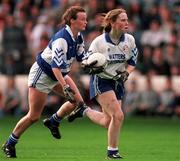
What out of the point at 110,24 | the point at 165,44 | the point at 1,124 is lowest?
the point at 1,124

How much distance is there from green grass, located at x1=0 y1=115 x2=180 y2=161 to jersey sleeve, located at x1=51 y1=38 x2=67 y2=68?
1.41 m

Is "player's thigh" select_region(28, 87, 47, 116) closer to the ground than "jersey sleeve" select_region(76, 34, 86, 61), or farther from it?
closer to the ground

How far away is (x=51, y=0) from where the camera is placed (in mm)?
28141

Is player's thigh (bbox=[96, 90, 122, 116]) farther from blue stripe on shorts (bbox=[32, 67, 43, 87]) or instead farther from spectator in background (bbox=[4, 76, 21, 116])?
spectator in background (bbox=[4, 76, 21, 116])

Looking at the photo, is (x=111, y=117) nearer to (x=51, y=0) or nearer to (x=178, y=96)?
(x=178, y=96)

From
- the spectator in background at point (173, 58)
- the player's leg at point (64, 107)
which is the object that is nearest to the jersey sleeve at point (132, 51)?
the player's leg at point (64, 107)

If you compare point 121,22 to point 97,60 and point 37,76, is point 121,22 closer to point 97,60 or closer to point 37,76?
point 97,60

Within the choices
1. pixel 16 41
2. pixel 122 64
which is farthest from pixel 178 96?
pixel 122 64

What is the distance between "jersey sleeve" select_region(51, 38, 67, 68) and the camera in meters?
13.5

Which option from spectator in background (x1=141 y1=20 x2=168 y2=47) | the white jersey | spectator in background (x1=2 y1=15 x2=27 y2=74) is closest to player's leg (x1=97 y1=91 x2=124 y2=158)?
the white jersey

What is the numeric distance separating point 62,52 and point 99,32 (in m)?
11.0

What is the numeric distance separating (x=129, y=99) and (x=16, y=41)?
150 inches

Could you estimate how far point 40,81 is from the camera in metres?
14.0

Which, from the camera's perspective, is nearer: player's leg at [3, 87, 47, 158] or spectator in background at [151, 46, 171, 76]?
player's leg at [3, 87, 47, 158]
